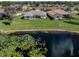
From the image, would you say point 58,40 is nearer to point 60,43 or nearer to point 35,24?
point 60,43

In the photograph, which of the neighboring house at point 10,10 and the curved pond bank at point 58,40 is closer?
the curved pond bank at point 58,40

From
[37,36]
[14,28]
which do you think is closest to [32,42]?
[37,36]

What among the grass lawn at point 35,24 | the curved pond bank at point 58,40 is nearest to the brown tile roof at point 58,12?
the grass lawn at point 35,24

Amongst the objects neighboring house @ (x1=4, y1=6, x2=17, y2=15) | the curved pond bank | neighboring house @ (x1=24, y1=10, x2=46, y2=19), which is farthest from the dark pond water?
neighboring house @ (x1=4, y1=6, x2=17, y2=15)

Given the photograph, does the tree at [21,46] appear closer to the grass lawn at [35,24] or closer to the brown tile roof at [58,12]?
the grass lawn at [35,24]

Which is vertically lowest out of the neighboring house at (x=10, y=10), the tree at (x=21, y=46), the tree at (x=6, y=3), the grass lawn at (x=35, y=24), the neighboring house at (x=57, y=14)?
the tree at (x=21, y=46)

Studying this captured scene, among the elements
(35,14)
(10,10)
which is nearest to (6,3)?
(10,10)
